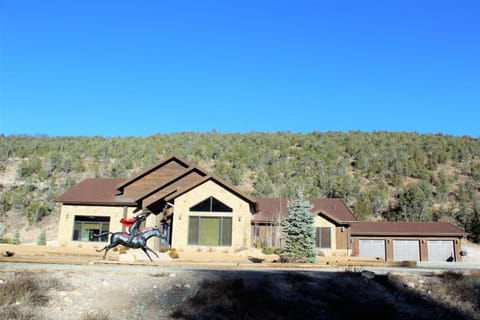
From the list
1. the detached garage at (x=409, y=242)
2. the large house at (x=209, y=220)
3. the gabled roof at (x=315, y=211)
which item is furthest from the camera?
the detached garage at (x=409, y=242)

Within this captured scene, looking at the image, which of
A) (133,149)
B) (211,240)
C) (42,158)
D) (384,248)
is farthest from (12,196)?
(384,248)

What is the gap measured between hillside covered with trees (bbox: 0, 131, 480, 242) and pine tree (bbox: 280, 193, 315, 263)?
29318mm

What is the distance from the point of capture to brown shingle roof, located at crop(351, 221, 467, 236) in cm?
3605

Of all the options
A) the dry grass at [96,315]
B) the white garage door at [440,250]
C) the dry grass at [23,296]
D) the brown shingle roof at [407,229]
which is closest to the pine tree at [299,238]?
the dry grass at [23,296]

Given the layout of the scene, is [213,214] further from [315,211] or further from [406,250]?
[406,250]

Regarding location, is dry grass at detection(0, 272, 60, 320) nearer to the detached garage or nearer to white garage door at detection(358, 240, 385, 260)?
the detached garage

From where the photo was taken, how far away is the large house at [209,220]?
88.8ft

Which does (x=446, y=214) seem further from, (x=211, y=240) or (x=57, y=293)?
(x=57, y=293)

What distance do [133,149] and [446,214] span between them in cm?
5310

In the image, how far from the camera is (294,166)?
235 ft

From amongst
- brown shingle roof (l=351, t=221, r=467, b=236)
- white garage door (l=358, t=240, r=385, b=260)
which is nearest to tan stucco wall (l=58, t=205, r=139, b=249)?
brown shingle roof (l=351, t=221, r=467, b=236)

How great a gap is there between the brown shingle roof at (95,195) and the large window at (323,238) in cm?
1378

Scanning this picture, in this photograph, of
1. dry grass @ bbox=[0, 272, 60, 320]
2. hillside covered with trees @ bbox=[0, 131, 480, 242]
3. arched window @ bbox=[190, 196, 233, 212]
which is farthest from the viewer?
hillside covered with trees @ bbox=[0, 131, 480, 242]

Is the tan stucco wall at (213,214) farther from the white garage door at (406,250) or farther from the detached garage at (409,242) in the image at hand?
the white garage door at (406,250)
